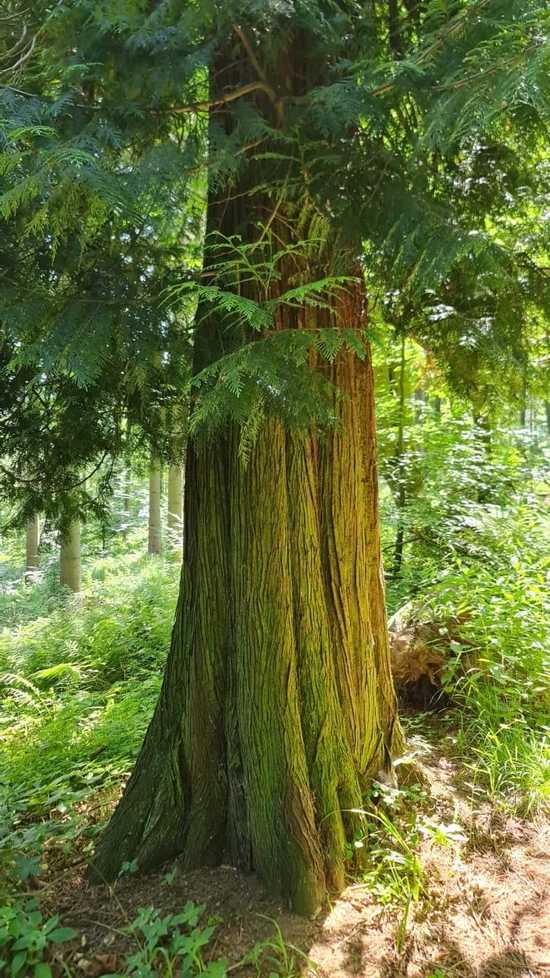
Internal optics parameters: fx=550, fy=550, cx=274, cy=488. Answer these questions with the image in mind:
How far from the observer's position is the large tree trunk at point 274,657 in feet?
7.35

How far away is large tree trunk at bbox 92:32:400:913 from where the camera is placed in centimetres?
224

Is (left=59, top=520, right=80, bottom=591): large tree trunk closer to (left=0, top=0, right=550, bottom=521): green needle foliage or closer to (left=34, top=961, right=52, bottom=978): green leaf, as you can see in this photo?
(left=0, top=0, right=550, bottom=521): green needle foliage

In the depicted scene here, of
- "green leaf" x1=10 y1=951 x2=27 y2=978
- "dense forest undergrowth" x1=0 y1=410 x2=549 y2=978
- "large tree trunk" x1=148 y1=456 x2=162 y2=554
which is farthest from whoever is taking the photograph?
"large tree trunk" x1=148 y1=456 x2=162 y2=554

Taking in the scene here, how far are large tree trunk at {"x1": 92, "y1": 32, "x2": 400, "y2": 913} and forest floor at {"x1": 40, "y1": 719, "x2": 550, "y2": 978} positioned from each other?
108 mm

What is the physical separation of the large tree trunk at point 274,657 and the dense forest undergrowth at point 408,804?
0.15m

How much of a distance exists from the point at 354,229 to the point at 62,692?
15.2 feet

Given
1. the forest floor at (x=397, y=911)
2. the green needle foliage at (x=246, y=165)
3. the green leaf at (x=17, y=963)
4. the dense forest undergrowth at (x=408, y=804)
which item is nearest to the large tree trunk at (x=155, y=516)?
the dense forest undergrowth at (x=408, y=804)

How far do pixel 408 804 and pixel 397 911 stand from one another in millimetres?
500

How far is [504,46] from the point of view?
5.28 feet

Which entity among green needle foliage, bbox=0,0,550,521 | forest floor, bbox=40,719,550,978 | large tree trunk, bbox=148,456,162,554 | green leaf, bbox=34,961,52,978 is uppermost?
green needle foliage, bbox=0,0,550,521

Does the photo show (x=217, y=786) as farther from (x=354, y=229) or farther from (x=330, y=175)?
(x=330, y=175)

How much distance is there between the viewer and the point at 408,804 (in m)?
2.50

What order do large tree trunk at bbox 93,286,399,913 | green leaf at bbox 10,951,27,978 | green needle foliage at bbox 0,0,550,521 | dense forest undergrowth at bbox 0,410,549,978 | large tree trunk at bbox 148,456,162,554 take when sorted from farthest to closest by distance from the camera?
large tree trunk at bbox 148,456,162,554, large tree trunk at bbox 93,286,399,913, dense forest undergrowth at bbox 0,410,549,978, green leaf at bbox 10,951,27,978, green needle foliage at bbox 0,0,550,521

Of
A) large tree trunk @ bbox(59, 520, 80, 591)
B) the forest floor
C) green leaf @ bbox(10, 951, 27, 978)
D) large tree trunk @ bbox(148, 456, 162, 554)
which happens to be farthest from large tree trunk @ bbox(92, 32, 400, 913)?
large tree trunk @ bbox(148, 456, 162, 554)
